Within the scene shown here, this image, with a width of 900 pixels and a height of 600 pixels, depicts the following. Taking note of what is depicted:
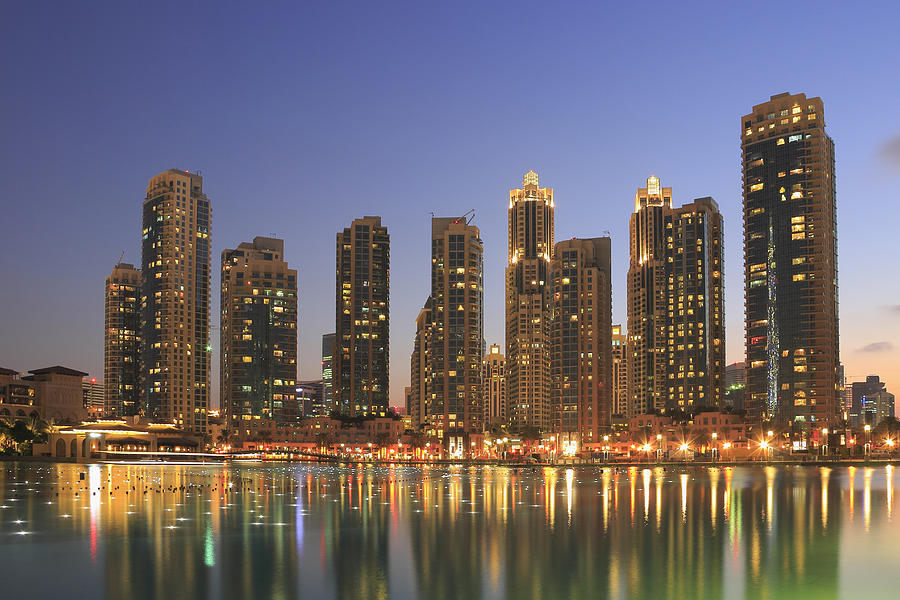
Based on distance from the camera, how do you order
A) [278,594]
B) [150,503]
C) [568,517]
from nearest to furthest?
[278,594], [568,517], [150,503]

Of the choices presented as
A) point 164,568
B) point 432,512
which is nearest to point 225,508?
point 432,512

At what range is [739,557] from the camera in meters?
43.8

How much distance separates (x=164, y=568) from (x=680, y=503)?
51.3m

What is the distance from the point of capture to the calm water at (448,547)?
3544 centimetres

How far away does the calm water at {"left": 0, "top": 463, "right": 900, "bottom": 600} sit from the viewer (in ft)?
116

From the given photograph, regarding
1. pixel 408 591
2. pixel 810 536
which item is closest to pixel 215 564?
pixel 408 591

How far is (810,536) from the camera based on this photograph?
176 ft

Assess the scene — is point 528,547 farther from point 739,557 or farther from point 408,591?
point 408,591

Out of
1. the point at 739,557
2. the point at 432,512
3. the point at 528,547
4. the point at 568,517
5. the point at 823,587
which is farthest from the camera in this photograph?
the point at 432,512

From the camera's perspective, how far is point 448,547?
4734cm

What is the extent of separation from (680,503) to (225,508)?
129ft

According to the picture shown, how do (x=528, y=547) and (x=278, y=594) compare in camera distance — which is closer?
(x=278, y=594)

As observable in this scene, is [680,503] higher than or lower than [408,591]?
lower

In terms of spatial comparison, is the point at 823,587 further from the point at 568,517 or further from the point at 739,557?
the point at 568,517
